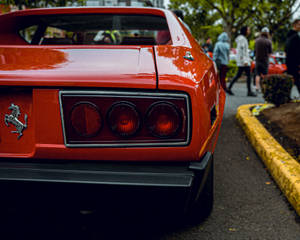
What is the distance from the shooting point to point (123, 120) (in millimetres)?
1617

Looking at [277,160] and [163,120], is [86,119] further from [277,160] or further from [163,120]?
[277,160]

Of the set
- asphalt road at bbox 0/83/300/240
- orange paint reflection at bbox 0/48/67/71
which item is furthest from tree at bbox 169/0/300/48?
orange paint reflection at bbox 0/48/67/71

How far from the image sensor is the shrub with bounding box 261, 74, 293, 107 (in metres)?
5.38

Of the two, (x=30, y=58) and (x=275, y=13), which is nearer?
(x=30, y=58)

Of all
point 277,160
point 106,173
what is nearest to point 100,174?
point 106,173

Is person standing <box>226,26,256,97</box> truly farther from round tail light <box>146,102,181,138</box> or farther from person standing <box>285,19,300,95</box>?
round tail light <box>146,102,181,138</box>

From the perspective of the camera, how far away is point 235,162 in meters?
3.73

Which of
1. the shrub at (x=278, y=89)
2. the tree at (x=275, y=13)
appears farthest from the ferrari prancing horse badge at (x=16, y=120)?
the tree at (x=275, y=13)

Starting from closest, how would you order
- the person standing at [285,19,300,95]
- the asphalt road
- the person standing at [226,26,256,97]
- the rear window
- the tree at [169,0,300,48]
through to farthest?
the asphalt road → the rear window → the person standing at [285,19,300,95] → the person standing at [226,26,256,97] → the tree at [169,0,300,48]

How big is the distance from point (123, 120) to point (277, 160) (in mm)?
2016

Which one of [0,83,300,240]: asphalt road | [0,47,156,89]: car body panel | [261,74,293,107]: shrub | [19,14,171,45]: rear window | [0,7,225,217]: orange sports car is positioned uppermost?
[19,14,171,45]: rear window

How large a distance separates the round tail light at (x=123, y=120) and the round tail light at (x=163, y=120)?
63 millimetres

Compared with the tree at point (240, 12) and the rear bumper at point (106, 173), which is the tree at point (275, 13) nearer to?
the tree at point (240, 12)

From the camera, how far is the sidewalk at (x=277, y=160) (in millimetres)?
2576
